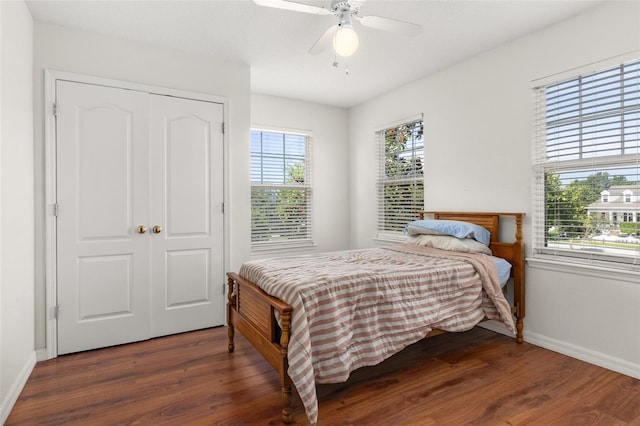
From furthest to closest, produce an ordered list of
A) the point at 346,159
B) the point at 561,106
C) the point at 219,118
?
the point at 346,159 < the point at 219,118 < the point at 561,106

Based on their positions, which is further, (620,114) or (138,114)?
(138,114)

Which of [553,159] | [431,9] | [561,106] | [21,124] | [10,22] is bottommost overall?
[553,159]

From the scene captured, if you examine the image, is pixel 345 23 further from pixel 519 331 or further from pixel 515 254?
pixel 519 331

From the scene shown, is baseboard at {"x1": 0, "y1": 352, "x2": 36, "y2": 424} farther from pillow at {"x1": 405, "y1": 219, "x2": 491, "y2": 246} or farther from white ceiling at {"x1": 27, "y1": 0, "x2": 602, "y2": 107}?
pillow at {"x1": 405, "y1": 219, "x2": 491, "y2": 246}

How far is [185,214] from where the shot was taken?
3.26 meters

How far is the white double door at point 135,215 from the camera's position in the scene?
9.23 ft

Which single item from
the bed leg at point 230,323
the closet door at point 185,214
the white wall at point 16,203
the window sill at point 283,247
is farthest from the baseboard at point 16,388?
the window sill at point 283,247

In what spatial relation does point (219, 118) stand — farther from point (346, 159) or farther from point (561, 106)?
point (561, 106)

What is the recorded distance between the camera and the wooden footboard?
193 centimetres

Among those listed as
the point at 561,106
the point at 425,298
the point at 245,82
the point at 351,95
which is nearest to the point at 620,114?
the point at 561,106

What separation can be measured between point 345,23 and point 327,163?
9.29ft

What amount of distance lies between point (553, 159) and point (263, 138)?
10.2ft

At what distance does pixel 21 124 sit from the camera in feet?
7.75

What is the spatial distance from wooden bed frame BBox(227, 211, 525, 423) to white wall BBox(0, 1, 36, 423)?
4.34 feet
